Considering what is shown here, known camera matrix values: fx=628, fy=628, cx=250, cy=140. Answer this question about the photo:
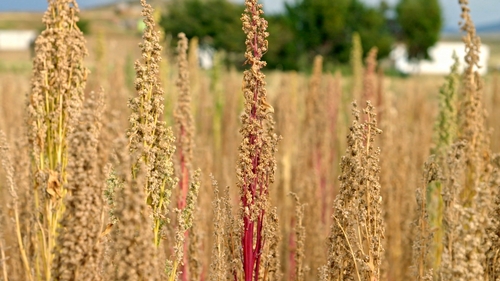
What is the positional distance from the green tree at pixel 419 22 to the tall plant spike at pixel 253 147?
191 feet

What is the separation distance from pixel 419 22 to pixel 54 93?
58472 mm

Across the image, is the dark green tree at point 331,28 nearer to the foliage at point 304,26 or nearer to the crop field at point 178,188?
the foliage at point 304,26

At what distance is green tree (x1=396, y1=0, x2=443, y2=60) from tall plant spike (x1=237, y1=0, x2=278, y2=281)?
58248 millimetres

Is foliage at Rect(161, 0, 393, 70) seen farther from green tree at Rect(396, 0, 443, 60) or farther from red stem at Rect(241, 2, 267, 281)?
red stem at Rect(241, 2, 267, 281)

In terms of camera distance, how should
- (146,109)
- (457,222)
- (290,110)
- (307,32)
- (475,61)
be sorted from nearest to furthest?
(457,222), (146,109), (475,61), (290,110), (307,32)

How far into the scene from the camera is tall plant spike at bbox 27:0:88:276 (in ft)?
6.05

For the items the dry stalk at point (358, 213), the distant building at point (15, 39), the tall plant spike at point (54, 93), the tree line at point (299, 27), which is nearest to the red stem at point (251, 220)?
the dry stalk at point (358, 213)

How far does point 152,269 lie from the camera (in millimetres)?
1200

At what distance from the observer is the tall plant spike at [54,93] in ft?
6.05

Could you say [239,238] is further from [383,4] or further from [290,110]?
[383,4]

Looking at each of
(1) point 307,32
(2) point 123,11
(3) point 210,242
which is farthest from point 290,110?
(2) point 123,11

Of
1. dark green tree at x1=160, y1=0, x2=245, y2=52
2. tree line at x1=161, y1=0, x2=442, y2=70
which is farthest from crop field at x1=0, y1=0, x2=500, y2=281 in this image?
dark green tree at x1=160, y1=0, x2=245, y2=52

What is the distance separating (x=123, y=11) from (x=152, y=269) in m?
103

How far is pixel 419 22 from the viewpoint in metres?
57.1
